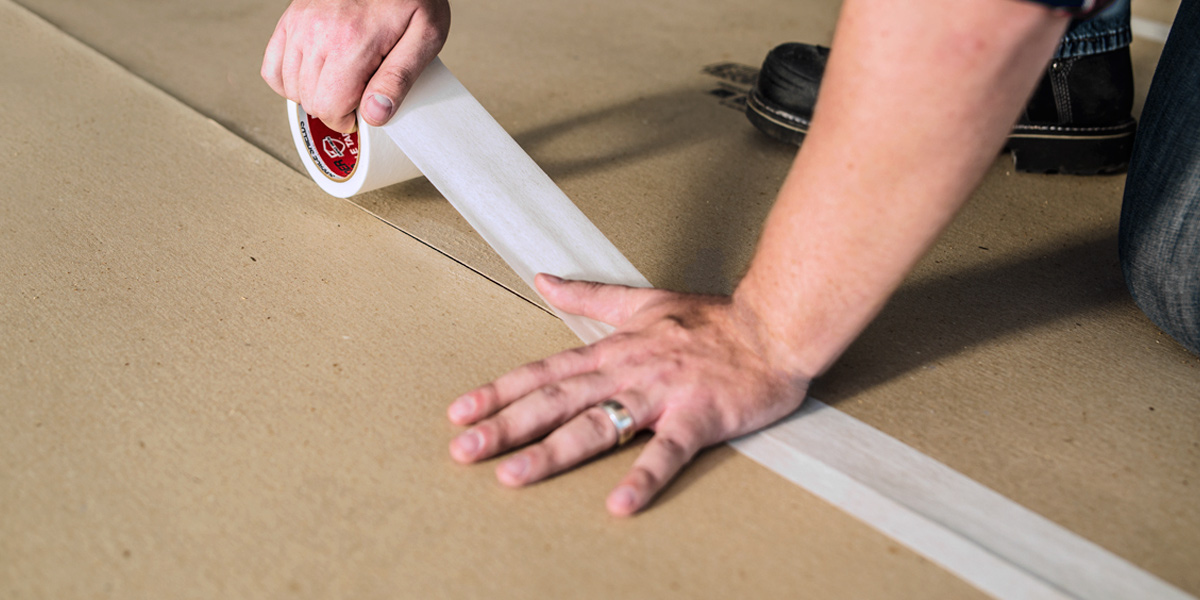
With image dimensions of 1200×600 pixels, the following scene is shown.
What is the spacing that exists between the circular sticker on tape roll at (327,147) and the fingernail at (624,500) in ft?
2.81

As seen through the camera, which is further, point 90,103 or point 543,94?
point 543,94

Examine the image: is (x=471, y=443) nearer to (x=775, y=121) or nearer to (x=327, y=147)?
(x=327, y=147)

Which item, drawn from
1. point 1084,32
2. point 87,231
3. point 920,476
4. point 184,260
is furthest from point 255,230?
point 1084,32

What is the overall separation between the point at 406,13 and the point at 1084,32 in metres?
1.46

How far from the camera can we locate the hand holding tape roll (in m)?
1.24

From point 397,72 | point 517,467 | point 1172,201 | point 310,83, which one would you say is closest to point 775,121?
point 1172,201

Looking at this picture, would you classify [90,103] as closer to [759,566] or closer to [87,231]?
[87,231]

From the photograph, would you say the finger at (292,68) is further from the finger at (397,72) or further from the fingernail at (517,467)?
the fingernail at (517,467)

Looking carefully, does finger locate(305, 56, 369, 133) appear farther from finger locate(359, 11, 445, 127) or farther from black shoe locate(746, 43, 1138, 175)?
black shoe locate(746, 43, 1138, 175)

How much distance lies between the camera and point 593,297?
3.71 ft

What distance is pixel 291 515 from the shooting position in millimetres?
878

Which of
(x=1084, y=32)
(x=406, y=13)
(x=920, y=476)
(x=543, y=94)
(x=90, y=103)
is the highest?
(x=1084, y=32)

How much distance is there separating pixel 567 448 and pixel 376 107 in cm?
69

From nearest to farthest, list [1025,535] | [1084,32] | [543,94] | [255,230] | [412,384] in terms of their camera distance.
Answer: [1025,535] < [412,384] < [255,230] < [1084,32] < [543,94]
